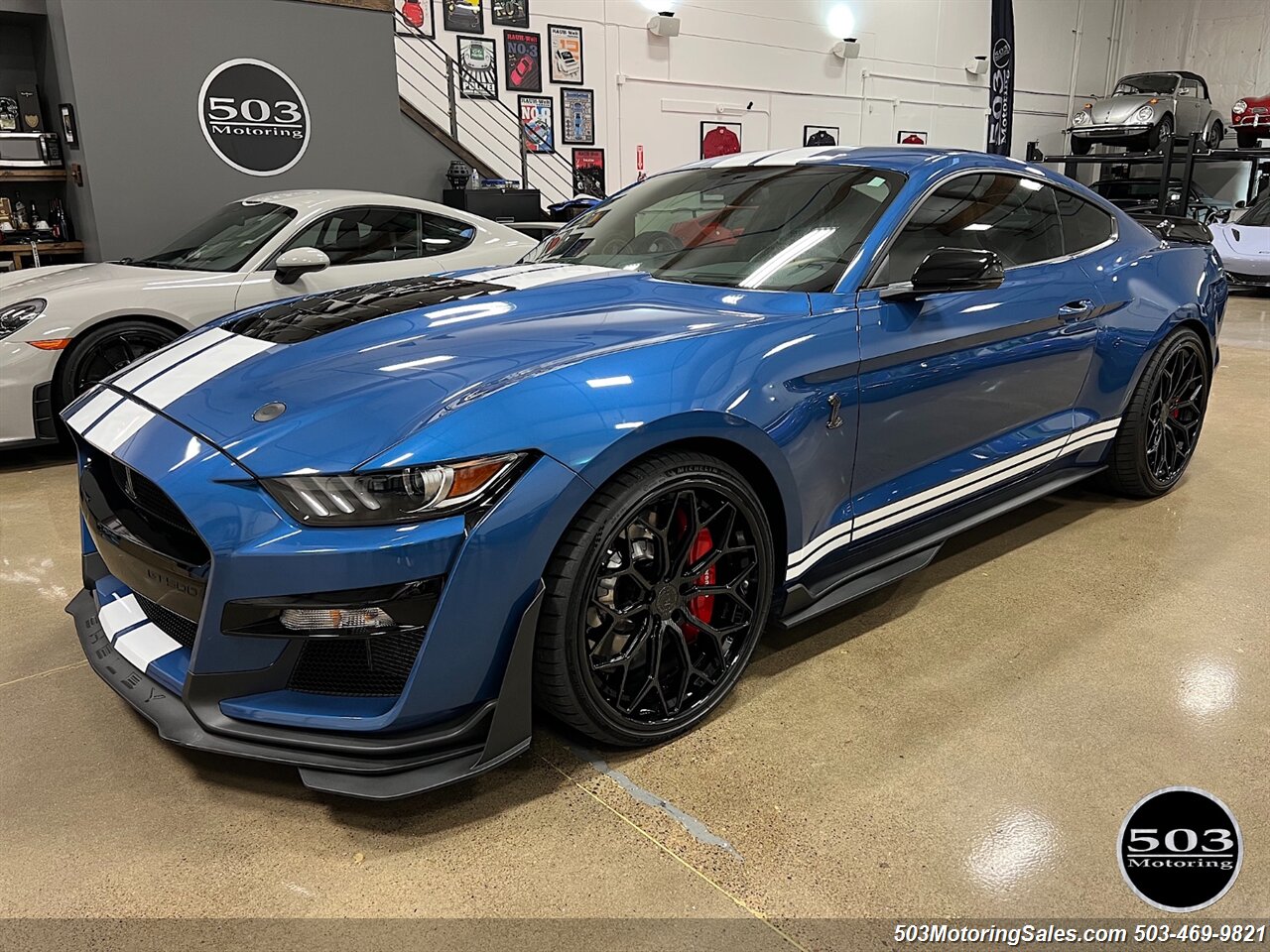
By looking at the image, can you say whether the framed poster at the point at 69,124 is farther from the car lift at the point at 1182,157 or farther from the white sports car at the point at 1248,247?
the car lift at the point at 1182,157

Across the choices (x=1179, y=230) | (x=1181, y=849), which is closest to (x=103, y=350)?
(x=1181, y=849)

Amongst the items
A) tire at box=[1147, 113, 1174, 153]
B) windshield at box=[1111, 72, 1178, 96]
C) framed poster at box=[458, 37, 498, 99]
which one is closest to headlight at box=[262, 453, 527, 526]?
framed poster at box=[458, 37, 498, 99]

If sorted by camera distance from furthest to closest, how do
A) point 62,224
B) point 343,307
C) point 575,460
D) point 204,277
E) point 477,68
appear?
point 477,68 → point 62,224 → point 204,277 → point 343,307 → point 575,460

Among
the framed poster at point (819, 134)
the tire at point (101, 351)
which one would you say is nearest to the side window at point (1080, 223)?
the tire at point (101, 351)

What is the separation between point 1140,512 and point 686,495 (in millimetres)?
2505

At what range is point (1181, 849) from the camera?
1.80 meters

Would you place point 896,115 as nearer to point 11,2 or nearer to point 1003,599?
point 11,2

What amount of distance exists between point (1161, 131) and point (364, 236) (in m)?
14.3

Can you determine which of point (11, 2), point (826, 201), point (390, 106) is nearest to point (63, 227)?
point (11, 2)

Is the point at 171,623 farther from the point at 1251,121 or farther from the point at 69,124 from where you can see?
the point at 1251,121

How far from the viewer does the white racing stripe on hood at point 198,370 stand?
2.02 meters

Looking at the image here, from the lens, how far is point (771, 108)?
45.4 ft

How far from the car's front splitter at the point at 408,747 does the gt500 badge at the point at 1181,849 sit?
1192mm

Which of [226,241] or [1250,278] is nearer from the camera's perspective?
[226,241]
